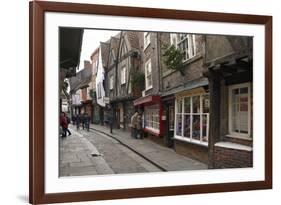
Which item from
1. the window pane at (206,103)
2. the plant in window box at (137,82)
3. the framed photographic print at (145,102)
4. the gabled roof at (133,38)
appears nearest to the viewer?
the framed photographic print at (145,102)

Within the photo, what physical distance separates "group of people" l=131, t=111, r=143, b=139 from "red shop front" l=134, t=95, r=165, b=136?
40 millimetres

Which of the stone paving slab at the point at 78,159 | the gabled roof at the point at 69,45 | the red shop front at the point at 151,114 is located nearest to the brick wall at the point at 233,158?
the red shop front at the point at 151,114

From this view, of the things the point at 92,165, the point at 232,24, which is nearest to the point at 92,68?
the point at 92,165

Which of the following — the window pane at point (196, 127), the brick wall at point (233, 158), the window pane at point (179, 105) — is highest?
the window pane at point (179, 105)

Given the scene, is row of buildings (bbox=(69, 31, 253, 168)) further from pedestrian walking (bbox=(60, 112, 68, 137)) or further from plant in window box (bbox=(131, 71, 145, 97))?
pedestrian walking (bbox=(60, 112, 68, 137))

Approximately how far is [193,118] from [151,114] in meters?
0.36

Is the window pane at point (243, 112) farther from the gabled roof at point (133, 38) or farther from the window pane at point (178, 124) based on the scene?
the gabled roof at point (133, 38)

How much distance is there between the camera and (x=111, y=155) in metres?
2.60

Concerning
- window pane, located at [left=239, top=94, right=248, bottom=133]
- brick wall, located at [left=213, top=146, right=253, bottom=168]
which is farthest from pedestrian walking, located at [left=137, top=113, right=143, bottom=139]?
window pane, located at [left=239, top=94, right=248, bottom=133]

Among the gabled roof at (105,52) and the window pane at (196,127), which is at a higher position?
the gabled roof at (105,52)

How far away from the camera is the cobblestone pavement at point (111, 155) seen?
2.49 m

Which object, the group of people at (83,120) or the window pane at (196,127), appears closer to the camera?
the group of people at (83,120)

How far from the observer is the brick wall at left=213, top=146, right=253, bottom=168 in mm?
2807

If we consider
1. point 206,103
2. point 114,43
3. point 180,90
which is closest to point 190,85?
point 180,90
